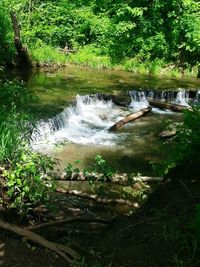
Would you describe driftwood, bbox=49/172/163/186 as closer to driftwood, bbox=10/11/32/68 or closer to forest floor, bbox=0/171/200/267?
forest floor, bbox=0/171/200/267

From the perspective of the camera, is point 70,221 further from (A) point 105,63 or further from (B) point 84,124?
(A) point 105,63

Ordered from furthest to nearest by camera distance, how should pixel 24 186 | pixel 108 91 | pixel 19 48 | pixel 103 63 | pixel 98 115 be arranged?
1. pixel 103 63
2. pixel 19 48
3. pixel 108 91
4. pixel 98 115
5. pixel 24 186

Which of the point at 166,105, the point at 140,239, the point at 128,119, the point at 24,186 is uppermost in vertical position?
the point at 24,186

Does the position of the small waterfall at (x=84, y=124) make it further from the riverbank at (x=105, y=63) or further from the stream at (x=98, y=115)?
the riverbank at (x=105, y=63)

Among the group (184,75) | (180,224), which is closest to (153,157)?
(180,224)

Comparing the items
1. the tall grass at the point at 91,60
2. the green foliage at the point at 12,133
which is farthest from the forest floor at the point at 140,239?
the tall grass at the point at 91,60

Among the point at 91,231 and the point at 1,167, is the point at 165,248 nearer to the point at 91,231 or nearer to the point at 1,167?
the point at 91,231

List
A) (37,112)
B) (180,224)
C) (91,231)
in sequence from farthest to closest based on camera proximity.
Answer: (37,112)
(91,231)
(180,224)

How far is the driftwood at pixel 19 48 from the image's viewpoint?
17.8 m

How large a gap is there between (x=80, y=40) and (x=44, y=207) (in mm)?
19225

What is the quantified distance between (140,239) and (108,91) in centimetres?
1211

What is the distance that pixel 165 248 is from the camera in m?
4.05

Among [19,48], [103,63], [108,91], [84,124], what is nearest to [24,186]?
[84,124]

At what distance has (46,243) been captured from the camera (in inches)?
174
